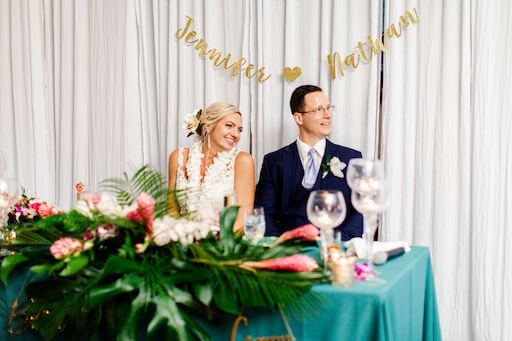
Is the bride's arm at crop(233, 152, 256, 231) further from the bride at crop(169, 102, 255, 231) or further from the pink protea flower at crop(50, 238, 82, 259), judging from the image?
the pink protea flower at crop(50, 238, 82, 259)

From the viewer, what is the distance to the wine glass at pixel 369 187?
1812 mm

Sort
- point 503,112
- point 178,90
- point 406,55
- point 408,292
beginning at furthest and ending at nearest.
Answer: point 178,90 < point 406,55 < point 503,112 < point 408,292

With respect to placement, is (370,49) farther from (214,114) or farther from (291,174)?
(214,114)

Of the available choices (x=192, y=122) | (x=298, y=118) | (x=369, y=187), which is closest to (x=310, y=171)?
(x=298, y=118)

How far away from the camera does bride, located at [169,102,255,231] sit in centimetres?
339

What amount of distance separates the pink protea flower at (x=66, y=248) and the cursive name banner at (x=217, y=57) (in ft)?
7.25

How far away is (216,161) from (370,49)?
1133 millimetres

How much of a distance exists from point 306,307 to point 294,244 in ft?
0.69

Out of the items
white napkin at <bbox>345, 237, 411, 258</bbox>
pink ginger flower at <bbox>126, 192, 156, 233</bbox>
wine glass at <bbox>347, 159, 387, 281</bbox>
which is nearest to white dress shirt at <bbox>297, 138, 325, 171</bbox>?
white napkin at <bbox>345, 237, 411, 258</bbox>

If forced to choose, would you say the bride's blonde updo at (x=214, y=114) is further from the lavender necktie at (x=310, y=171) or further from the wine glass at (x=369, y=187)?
the wine glass at (x=369, y=187)

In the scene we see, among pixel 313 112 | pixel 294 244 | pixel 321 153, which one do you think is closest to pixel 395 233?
pixel 321 153

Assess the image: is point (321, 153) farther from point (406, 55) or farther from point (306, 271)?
point (306, 271)

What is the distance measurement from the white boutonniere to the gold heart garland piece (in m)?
0.58

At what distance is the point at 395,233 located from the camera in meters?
3.43
